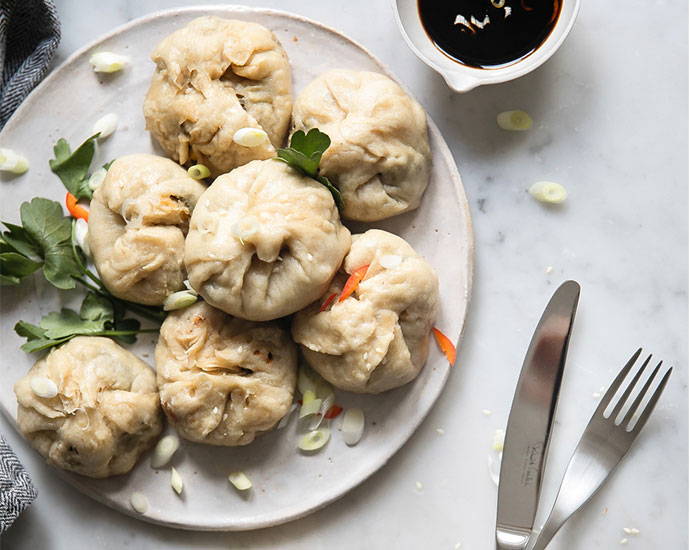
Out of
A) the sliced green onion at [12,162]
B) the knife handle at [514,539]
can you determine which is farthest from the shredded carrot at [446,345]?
the sliced green onion at [12,162]

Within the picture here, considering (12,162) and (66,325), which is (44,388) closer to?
(66,325)

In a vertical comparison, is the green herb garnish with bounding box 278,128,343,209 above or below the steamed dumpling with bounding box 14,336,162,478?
above

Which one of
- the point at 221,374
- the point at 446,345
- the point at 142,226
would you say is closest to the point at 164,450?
the point at 221,374

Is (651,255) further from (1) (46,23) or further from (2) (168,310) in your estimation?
(1) (46,23)

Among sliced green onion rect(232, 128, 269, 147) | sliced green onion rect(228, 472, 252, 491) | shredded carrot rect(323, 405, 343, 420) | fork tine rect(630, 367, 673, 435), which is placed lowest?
fork tine rect(630, 367, 673, 435)

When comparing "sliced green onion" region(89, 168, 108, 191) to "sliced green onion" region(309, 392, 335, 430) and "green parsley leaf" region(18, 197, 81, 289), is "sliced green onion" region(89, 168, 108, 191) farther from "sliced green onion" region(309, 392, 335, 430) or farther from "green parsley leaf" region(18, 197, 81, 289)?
"sliced green onion" region(309, 392, 335, 430)

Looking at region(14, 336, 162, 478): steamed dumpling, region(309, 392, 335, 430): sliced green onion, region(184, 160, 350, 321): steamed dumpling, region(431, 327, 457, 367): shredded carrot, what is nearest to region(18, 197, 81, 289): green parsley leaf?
region(14, 336, 162, 478): steamed dumpling

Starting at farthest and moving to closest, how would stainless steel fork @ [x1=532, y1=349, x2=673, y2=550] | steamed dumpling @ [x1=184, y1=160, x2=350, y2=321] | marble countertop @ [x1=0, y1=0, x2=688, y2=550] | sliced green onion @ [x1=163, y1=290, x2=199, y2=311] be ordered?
marble countertop @ [x1=0, y1=0, x2=688, y2=550] < stainless steel fork @ [x1=532, y1=349, x2=673, y2=550] < sliced green onion @ [x1=163, y1=290, x2=199, y2=311] < steamed dumpling @ [x1=184, y1=160, x2=350, y2=321]
